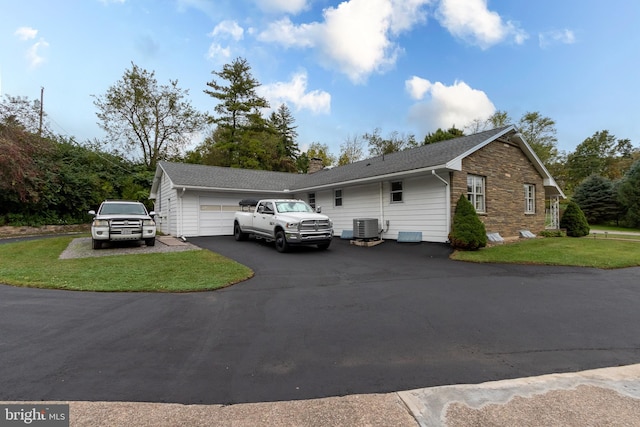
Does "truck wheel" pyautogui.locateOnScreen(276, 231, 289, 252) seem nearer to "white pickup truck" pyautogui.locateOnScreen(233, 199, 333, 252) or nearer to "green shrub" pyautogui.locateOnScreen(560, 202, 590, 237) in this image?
"white pickup truck" pyautogui.locateOnScreen(233, 199, 333, 252)

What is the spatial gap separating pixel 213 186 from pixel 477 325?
574 inches

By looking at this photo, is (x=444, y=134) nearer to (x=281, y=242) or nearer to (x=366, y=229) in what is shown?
(x=366, y=229)

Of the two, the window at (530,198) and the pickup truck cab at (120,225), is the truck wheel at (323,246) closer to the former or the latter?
the pickup truck cab at (120,225)

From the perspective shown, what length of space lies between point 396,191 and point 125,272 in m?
10.4

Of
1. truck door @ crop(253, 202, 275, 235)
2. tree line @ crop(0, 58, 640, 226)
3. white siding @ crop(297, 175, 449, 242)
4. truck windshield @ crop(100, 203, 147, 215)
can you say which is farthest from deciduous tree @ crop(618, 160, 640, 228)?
truck windshield @ crop(100, 203, 147, 215)

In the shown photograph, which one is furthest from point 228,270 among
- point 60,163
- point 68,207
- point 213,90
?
point 213,90

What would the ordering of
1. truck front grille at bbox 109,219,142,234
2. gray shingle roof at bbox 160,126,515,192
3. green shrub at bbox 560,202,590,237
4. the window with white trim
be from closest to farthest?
truck front grille at bbox 109,219,142,234, gray shingle roof at bbox 160,126,515,192, green shrub at bbox 560,202,590,237, the window with white trim

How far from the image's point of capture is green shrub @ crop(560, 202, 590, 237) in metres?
15.9

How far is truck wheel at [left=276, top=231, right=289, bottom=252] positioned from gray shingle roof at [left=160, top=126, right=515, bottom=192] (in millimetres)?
4858

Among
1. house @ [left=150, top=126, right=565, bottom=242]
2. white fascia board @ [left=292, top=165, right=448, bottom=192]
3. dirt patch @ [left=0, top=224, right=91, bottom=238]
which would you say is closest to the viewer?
white fascia board @ [left=292, top=165, right=448, bottom=192]

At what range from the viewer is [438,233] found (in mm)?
11844

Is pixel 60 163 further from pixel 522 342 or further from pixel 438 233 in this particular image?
pixel 522 342

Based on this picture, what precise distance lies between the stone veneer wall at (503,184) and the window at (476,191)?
0.20 m
